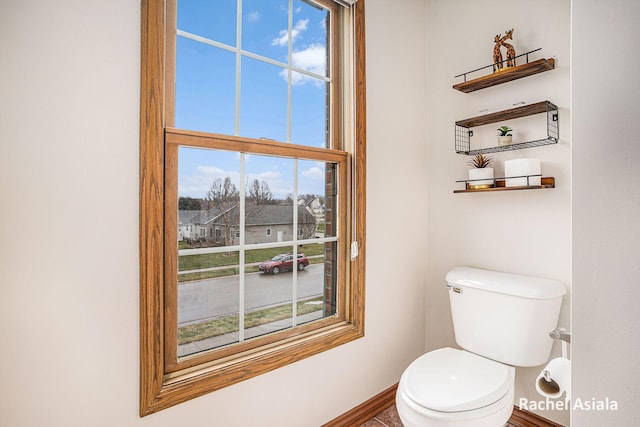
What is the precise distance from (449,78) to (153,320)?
1.98 metres

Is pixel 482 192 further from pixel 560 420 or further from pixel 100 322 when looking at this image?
pixel 100 322

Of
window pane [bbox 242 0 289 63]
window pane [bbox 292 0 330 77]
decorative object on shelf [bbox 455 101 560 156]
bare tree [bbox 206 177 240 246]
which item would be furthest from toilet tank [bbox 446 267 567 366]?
window pane [bbox 242 0 289 63]

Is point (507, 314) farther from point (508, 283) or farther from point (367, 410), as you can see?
point (367, 410)

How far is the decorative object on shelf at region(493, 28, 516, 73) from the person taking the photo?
1626 mm

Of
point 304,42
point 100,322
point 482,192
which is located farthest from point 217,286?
point 482,192

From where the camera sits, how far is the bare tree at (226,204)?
126 cm

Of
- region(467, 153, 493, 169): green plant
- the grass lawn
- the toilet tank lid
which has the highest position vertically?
region(467, 153, 493, 169): green plant

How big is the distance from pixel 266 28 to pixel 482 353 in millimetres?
1811

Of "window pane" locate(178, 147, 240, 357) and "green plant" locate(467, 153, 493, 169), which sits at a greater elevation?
"green plant" locate(467, 153, 493, 169)

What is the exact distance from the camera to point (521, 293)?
4.73 feet

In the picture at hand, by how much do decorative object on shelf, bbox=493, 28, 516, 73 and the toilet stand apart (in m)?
1.06

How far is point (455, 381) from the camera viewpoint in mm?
1298

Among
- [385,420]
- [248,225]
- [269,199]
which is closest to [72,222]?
[248,225]

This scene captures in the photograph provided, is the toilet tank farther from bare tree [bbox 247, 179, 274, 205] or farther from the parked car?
bare tree [bbox 247, 179, 274, 205]
